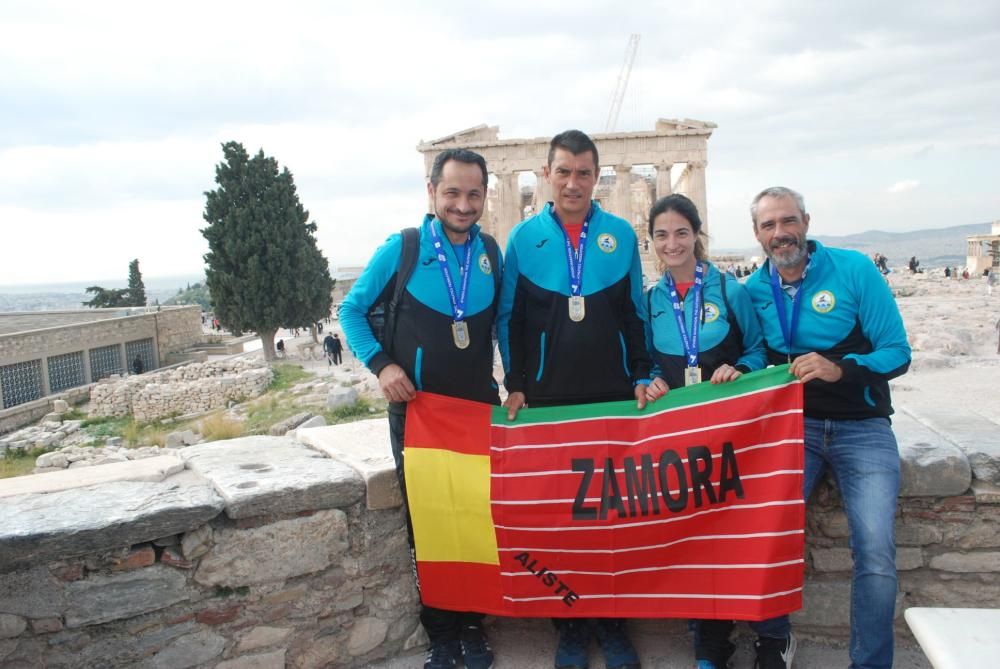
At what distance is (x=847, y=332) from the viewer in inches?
120

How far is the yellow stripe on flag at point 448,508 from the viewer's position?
3.01 meters

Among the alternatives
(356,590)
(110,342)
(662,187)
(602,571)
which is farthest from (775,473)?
(662,187)

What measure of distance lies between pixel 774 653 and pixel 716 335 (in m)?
1.39

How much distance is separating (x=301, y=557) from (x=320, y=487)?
12.3 inches

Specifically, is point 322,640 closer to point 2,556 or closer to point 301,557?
point 301,557

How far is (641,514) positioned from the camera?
2977 millimetres

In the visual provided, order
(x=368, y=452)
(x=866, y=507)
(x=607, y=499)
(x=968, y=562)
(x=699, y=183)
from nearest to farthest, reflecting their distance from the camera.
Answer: (x=866, y=507)
(x=607, y=499)
(x=968, y=562)
(x=368, y=452)
(x=699, y=183)

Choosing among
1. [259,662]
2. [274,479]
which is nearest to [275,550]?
[274,479]

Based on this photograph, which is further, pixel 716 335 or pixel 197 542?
pixel 716 335

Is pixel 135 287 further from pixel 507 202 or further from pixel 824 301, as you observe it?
pixel 824 301

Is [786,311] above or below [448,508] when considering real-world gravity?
above

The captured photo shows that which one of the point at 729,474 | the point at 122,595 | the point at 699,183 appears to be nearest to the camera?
the point at 122,595

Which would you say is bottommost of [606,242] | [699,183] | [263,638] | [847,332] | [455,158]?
[263,638]

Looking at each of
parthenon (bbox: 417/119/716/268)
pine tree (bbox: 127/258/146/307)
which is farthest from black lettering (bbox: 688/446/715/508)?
pine tree (bbox: 127/258/146/307)
